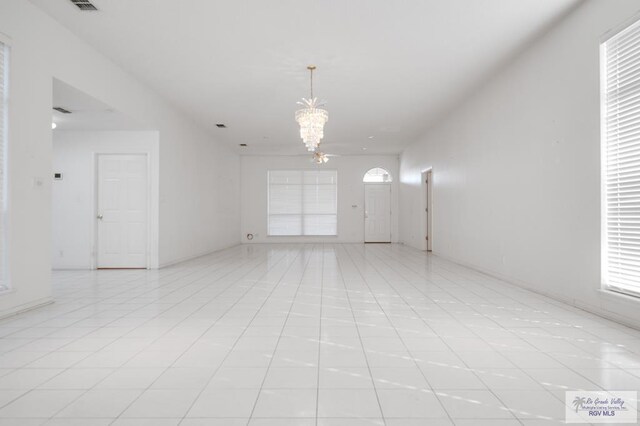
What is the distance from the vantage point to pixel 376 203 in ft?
46.1

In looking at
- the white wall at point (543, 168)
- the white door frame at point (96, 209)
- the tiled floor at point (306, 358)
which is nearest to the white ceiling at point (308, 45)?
the white wall at point (543, 168)

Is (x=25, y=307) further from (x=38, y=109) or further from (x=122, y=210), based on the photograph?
(x=122, y=210)

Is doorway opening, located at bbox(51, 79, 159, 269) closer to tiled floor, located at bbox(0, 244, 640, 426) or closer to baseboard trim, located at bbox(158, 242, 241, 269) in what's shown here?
baseboard trim, located at bbox(158, 242, 241, 269)

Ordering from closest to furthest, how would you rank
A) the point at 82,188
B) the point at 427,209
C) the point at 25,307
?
the point at 25,307
the point at 82,188
the point at 427,209

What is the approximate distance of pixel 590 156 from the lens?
3939mm

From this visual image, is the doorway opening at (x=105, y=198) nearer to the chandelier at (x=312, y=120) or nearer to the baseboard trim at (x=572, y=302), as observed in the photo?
the chandelier at (x=312, y=120)

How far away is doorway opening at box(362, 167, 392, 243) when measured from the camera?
1402cm

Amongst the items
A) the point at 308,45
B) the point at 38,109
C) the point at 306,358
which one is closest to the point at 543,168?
the point at 308,45

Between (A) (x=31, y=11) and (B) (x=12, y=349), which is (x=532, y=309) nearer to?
(B) (x=12, y=349)

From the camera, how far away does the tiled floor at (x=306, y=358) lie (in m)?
2.01

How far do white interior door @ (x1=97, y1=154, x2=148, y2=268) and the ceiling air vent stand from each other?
3.29 metres

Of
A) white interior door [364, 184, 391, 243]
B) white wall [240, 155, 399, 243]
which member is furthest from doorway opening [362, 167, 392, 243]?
white wall [240, 155, 399, 243]

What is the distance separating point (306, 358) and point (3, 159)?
3513 millimetres

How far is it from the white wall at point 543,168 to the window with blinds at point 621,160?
9cm
